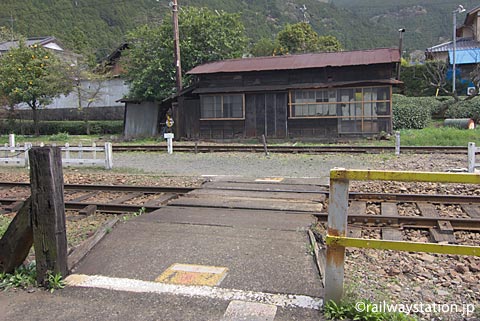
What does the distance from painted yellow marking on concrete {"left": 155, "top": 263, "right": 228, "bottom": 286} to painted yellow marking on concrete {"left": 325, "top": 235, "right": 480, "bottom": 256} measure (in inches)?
47.3

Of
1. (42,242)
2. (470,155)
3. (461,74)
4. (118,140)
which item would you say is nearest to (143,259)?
(42,242)

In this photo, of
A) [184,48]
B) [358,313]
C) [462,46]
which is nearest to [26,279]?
[358,313]

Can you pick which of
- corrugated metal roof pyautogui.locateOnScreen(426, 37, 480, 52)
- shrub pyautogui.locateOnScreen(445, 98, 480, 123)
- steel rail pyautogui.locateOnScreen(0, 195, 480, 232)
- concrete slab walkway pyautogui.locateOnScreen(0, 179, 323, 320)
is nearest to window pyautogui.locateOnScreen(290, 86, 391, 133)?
shrub pyautogui.locateOnScreen(445, 98, 480, 123)

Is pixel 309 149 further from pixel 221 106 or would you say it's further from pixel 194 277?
pixel 194 277

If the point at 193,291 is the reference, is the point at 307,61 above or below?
above

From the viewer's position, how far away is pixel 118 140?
2486 centimetres

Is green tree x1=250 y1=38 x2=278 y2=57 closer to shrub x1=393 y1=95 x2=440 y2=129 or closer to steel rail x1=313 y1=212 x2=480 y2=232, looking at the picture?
shrub x1=393 y1=95 x2=440 y2=129

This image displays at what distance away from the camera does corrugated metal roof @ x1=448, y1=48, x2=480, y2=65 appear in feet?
115

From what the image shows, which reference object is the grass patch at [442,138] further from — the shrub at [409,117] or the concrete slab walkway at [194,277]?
the concrete slab walkway at [194,277]

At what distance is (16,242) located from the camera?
4195 mm

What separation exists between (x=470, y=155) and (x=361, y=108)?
10585mm

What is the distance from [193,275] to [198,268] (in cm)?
18

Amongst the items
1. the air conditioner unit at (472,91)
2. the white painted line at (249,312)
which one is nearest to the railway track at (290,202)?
the white painted line at (249,312)

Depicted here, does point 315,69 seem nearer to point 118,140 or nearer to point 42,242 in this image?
point 118,140
